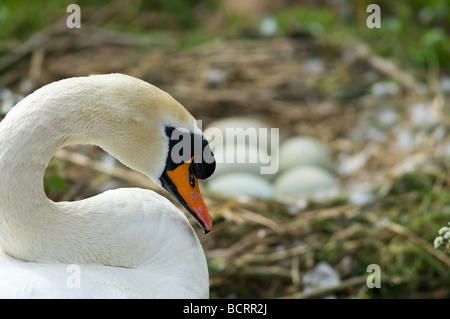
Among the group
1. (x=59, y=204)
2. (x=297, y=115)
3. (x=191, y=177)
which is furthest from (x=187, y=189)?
(x=297, y=115)

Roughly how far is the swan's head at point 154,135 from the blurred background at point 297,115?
71cm

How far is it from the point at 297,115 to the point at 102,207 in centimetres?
272

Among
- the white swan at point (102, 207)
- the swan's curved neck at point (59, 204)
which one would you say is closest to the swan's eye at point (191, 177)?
the white swan at point (102, 207)

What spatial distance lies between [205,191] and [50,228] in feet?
5.07

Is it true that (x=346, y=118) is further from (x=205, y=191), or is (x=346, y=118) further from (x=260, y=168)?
(x=205, y=191)

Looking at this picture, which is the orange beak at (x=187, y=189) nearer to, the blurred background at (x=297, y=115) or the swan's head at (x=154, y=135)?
the swan's head at (x=154, y=135)

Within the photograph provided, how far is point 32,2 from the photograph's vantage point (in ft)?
18.6

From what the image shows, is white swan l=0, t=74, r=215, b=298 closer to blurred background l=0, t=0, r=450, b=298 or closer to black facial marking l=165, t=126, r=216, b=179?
black facial marking l=165, t=126, r=216, b=179

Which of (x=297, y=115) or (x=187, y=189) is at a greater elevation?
(x=297, y=115)

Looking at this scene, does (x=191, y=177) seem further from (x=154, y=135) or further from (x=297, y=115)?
(x=297, y=115)

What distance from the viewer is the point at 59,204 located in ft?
6.92

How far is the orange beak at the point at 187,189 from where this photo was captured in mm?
2102

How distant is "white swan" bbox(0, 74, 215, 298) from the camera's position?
1926mm

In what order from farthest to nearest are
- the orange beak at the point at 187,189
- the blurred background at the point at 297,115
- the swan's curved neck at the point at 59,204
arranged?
1. the blurred background at the point at 297,115
2. the orange beak at the point at 187,189
3. the swan's curved neck at the point at 59,204
